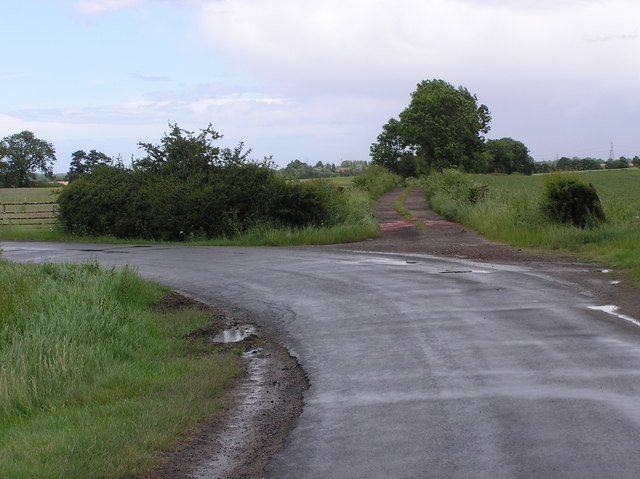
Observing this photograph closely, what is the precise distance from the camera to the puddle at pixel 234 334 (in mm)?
10992

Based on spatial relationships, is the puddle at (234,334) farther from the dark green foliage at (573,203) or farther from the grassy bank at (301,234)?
the dark green foliage at (573,203)

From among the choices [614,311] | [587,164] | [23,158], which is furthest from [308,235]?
[587,164]

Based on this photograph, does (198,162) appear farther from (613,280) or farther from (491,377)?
(491,377)

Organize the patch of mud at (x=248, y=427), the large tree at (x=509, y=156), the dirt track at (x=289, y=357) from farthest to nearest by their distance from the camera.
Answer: the large tree at (x=509, y=156) < the dirt track at (x=289, y=357) < the patch of mud at (x=248, y=427)

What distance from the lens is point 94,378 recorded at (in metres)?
8.34

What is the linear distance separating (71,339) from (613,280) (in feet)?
34.1

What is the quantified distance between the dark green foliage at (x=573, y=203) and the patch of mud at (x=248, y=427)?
15471 millimetres

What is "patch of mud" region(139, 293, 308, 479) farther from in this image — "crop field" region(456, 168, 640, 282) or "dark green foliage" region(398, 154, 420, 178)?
"dark green foliage" region(398, 154, 420, 178)

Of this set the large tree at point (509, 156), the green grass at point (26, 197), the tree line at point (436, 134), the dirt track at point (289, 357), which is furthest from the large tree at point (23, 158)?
the dirt track at point (289, 357)

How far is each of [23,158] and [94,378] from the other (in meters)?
110

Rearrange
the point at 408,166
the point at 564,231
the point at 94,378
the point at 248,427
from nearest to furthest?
1. the point at 248,427
2. the point at 94,378
3. the point at 564,231
4. the point at 408,166

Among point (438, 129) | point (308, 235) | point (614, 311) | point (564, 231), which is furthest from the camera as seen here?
point (438, 129)

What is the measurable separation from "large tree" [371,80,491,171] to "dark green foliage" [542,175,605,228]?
199ft

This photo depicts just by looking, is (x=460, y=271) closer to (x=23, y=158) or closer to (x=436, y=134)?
(x=436, y=134)
